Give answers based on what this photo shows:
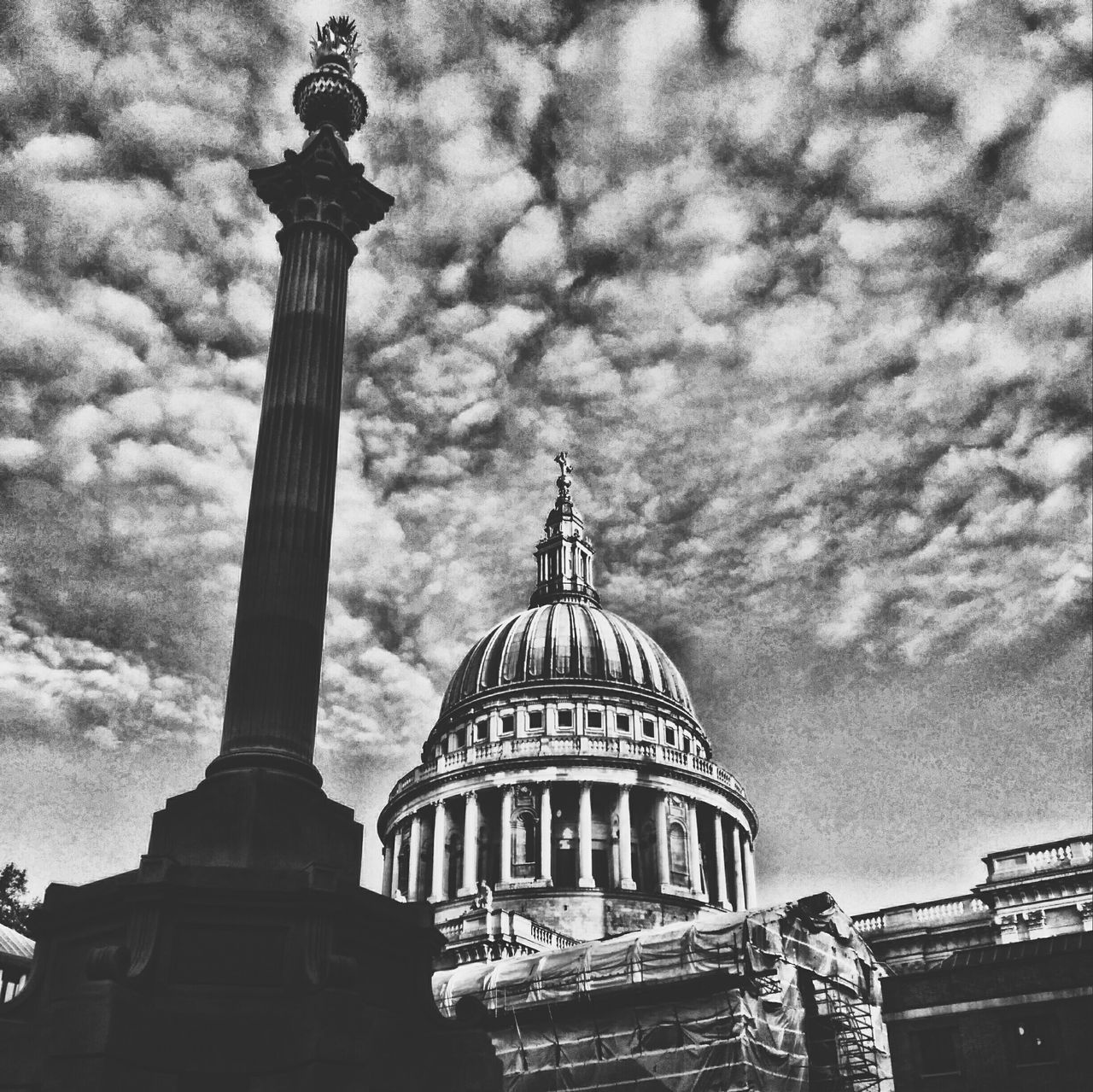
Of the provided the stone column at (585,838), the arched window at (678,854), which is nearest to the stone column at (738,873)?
the arched window at (678,854)

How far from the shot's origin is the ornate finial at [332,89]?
24.8 m

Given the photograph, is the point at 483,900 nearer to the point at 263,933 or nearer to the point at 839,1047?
the point at 839,1047

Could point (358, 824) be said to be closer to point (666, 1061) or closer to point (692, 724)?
point (666, 1061)

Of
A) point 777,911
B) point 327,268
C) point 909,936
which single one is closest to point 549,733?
point 909,936

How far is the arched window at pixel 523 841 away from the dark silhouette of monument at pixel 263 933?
58.9 metres

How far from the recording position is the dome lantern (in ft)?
327

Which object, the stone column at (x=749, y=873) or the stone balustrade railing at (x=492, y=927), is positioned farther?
the stone column at (x=749, y=873)

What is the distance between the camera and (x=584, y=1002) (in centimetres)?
3359

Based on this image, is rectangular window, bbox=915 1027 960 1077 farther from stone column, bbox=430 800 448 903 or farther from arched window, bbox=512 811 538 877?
stone column, bbox=430 800 448 903

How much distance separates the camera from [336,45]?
25.5m

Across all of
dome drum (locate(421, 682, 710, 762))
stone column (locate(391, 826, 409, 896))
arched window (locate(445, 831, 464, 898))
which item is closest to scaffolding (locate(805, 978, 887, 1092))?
arched window (locate(445, 831, 464, 898))

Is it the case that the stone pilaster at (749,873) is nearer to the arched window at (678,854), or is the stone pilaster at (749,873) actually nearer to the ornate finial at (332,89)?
the arched window at (678,854)

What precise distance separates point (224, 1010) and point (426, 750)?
76.4 m

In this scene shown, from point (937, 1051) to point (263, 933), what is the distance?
87.3ft
